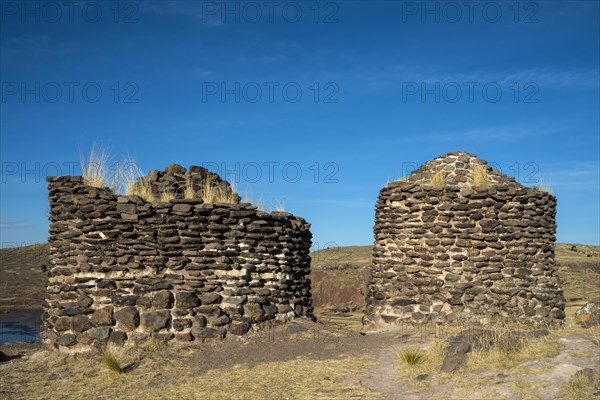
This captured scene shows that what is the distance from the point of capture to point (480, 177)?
507 inches

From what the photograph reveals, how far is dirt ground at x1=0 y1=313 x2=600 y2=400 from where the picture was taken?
285 inches

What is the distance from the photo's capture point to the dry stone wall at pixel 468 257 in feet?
39.9

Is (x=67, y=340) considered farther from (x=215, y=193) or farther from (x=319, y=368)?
(x=319, y=368)

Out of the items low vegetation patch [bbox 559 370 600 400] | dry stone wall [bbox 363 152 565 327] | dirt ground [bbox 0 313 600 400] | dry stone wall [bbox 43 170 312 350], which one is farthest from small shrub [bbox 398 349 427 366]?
dry stone wall [bbox 363 152 565 327]

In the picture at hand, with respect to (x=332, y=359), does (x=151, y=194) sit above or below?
above

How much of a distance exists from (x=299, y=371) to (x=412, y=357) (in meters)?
1.77

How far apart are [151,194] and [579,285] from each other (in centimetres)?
2715

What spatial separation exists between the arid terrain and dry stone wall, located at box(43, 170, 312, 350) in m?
0.40

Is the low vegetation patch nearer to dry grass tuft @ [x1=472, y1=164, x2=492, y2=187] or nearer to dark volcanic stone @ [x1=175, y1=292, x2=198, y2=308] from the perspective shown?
dry grass tuft @ [x1=472, y1=164, x2=492, y2=187]

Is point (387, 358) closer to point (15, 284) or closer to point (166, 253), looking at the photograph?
point (166, 253)

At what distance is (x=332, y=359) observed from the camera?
30.5ft

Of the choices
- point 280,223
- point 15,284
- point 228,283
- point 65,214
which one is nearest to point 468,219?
point 280,223

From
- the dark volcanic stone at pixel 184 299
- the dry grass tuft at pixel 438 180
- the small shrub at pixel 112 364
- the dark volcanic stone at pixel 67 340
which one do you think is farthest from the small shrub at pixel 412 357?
the dark volcanic stone at pixel 67 340

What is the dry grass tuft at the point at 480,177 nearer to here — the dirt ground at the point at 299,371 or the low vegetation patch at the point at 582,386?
the dirt ground at the point at 299,371
